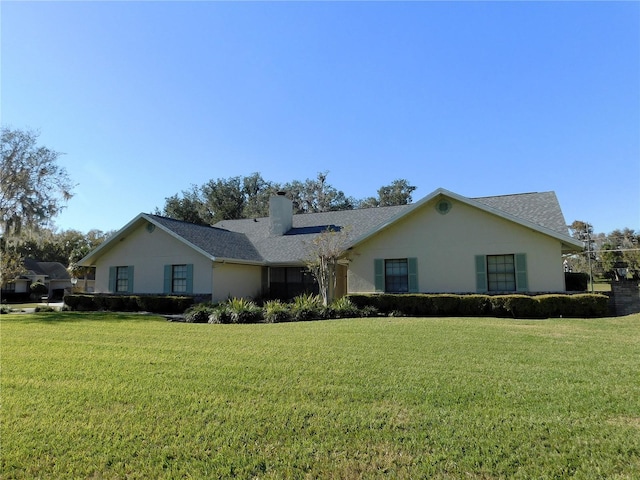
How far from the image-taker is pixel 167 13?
1073cm

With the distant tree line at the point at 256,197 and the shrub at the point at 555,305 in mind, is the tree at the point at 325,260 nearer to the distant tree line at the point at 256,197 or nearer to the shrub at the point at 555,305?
the shrub at the point at 555,305

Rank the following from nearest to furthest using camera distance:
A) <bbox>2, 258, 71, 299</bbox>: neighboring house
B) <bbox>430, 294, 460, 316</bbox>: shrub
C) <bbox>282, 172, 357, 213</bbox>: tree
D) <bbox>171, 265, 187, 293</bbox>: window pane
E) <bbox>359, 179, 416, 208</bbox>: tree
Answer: <bbox>430, 294, 460, 316</bbox>: shrub → <bbox>171, 265, 187, 293</bbox>: window pane → <bbox>2, 258, 71, 299</bbox>: neighboring house → <bbox>359, 179, 416, 208</bbox>: tree → <bbox>282, 172, 357, 213</bbox>: tree

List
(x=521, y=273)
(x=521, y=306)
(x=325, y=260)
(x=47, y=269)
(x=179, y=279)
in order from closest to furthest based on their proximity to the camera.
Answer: (x=521, y=306) < (x=521, y=273) < (x=325, y=260) < (x=179, y=279) < (x=47, y=269)

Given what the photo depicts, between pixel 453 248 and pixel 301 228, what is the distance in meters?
9.61

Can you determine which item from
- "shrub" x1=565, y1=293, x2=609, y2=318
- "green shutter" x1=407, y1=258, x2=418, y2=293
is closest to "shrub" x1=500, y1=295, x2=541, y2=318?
"shrub" x1=565, y1=293, x2=609, y2=318

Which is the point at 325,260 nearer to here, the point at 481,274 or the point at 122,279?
the point at 481,274

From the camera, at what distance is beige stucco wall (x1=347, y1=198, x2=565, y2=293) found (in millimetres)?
14820

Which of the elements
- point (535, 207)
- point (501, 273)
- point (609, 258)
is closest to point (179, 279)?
point (501, 273)

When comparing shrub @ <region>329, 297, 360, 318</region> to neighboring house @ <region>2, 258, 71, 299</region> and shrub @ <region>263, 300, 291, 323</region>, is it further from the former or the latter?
neighboring house @ <region>2, 258, 71, 299</region>

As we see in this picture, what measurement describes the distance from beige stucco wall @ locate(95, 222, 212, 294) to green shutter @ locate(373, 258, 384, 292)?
743cm

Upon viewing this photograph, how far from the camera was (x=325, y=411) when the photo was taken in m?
4.26

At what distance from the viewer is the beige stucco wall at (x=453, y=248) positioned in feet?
48.6

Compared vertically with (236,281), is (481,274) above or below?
above

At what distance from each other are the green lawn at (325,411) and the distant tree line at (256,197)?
120ft
